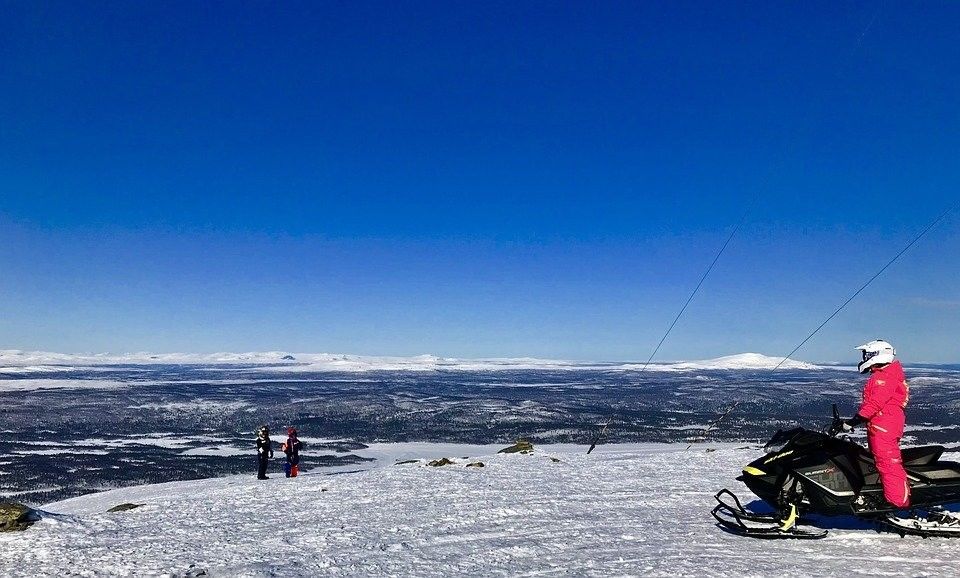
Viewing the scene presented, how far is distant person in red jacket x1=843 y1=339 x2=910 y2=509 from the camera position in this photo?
245 inches

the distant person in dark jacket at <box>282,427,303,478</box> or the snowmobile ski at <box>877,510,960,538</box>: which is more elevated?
the snowmobile ski at <box>877,510,960,538</box>

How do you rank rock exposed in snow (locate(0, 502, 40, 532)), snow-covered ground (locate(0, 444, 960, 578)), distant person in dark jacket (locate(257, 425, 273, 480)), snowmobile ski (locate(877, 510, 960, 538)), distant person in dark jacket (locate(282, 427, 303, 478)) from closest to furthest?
snow-covered ground (locate(0, 444, 960, 578)) → snowmobile ski (locate(877, 510, 960, 538)) → rock exposed in snow (locate(0, 502, 40, 532)) → distant person in dark jacket (locate(257, 425, 273, 480)) → distant person in dark jacket (locate(282, 427, 303, 478))

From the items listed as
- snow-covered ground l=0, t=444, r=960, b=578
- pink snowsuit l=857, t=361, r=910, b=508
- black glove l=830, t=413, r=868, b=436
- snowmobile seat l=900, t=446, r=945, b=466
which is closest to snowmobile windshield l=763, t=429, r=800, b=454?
black glove l=830, t=413, r=868, b=436

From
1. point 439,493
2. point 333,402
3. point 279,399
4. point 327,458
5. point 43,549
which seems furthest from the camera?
point 279,399

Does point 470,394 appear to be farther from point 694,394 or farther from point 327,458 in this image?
point 327,458

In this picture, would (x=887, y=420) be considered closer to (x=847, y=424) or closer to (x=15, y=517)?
(x=847, y=424)

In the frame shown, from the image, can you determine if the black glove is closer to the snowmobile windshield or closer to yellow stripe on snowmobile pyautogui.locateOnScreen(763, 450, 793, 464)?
the snowmobile windshield

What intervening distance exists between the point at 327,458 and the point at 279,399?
50600 mm

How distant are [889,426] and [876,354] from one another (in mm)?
730

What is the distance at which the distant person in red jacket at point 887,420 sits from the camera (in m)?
6.23

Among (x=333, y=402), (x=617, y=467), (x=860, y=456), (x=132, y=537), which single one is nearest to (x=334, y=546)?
(x=132, y=537)

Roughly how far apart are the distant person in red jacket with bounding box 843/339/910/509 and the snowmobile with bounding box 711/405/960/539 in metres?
0.12

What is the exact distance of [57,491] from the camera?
2720 cm

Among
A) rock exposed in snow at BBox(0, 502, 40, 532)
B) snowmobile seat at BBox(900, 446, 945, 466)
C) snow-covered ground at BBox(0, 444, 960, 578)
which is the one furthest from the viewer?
rock exposed in snow at BBox(0, 502, 40, 532)
